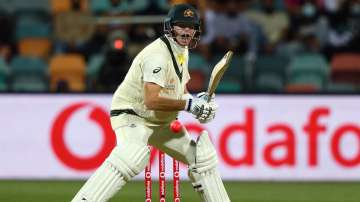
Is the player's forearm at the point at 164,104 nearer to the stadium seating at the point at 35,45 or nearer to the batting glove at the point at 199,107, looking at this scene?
the batting glove at the point at 199,107

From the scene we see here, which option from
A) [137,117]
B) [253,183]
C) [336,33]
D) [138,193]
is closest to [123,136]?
[137,117]

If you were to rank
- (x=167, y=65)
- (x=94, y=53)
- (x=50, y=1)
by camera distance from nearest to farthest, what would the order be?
(x=167, y=65) < (x=94, y=53) < (x=50, y=1)

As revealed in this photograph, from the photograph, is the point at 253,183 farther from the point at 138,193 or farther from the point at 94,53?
the point at 94,53

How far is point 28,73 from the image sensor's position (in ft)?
41.4

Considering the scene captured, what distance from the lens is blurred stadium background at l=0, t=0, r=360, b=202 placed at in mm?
10938

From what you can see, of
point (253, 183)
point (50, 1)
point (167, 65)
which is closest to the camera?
point (167, 65)

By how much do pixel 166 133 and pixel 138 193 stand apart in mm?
2758

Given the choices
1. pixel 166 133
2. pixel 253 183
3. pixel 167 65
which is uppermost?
pixel 167 65

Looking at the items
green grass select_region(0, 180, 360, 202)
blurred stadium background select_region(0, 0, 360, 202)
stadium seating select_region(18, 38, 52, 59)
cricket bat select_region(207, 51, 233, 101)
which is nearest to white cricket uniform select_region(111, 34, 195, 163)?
cricket bat select_region(207, 51, 233, 101)

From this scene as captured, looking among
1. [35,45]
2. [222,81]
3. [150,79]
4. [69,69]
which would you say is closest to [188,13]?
[150,79]

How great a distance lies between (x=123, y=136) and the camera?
6.58m

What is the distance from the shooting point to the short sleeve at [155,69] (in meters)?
6.41

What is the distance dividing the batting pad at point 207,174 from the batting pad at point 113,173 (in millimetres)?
390

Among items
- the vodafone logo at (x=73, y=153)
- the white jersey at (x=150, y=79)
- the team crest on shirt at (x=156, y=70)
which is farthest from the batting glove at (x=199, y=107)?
the vodafone logo at (x=73, y=153)
